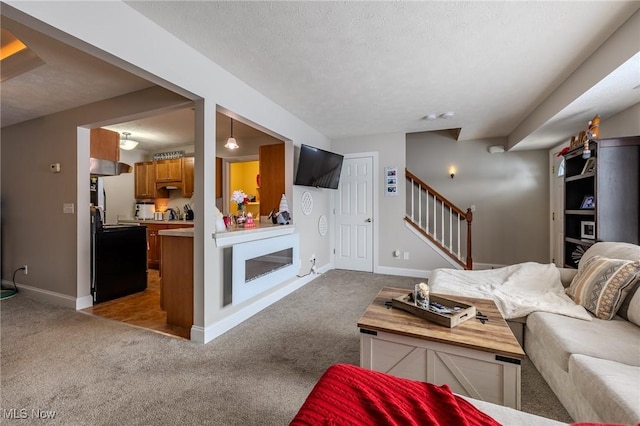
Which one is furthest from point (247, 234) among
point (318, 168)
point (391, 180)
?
point (391, 180)

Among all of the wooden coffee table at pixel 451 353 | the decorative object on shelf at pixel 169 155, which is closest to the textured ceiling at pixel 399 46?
the wooden coffee table at pixel 451 353

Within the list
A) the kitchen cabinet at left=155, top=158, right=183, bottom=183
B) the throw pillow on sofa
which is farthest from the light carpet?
the kitchen cabinet at left=155, top=158, right=183, bottom=183

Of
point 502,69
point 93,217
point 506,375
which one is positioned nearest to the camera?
point 506,375

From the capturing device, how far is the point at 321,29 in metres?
1.92

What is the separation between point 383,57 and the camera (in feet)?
7.45

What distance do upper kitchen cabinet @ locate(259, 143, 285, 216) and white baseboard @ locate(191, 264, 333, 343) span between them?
3.83ft

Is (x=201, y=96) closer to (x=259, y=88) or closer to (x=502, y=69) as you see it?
(x=259, y=88)

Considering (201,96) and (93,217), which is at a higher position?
(201,96)

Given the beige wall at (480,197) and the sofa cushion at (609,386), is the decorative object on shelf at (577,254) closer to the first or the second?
the beige wall at (480,197)

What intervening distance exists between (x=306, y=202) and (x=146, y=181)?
3596mm

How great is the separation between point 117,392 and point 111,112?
2.67 m

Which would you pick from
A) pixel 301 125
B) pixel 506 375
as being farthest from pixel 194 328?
Answer: pixel 301 125

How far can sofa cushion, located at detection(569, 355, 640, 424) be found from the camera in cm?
99

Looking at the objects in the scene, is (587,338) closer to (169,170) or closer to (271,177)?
(271,177)
